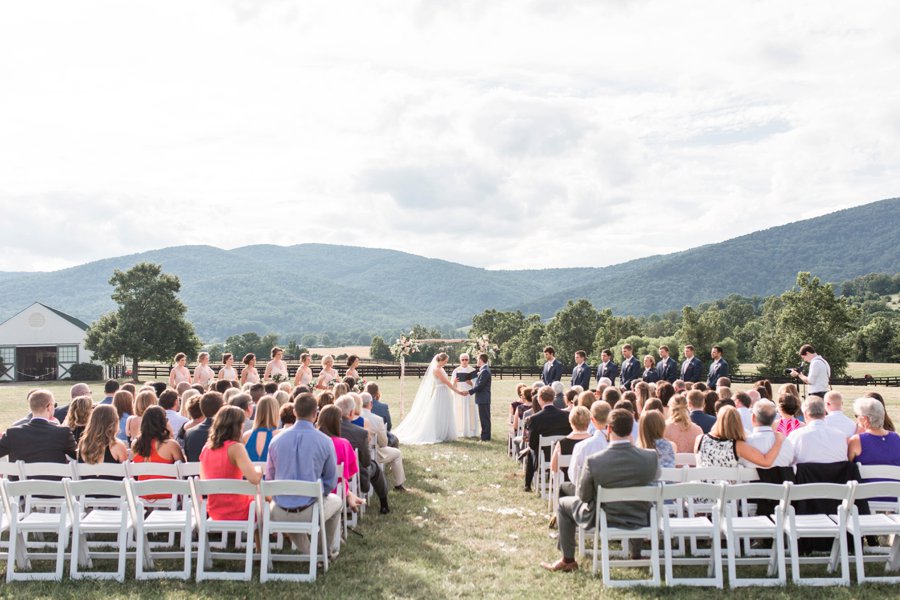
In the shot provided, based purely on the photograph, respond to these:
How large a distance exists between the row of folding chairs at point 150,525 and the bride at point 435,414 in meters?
9.44

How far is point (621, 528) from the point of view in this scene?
20.9ft

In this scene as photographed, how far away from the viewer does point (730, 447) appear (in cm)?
710

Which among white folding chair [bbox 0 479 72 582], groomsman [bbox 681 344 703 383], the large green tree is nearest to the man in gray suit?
white folding chair [bbox 0 479 72 582]

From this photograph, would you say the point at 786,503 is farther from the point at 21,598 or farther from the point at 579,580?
the point at 21,598

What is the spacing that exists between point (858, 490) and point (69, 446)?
7.09m

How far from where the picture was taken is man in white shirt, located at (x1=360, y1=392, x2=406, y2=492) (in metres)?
10.4

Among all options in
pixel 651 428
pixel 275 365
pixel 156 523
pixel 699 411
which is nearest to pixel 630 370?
pixel 275 365

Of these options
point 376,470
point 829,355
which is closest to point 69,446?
point 376,470

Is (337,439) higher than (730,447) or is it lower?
higher

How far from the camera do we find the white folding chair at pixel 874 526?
6176 millimetres

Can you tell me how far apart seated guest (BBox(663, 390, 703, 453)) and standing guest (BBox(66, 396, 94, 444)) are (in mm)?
6113

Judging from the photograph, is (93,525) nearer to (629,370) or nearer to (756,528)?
(756,528)

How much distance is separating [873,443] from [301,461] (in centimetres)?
522

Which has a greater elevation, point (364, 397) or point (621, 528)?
point (364, 397)
